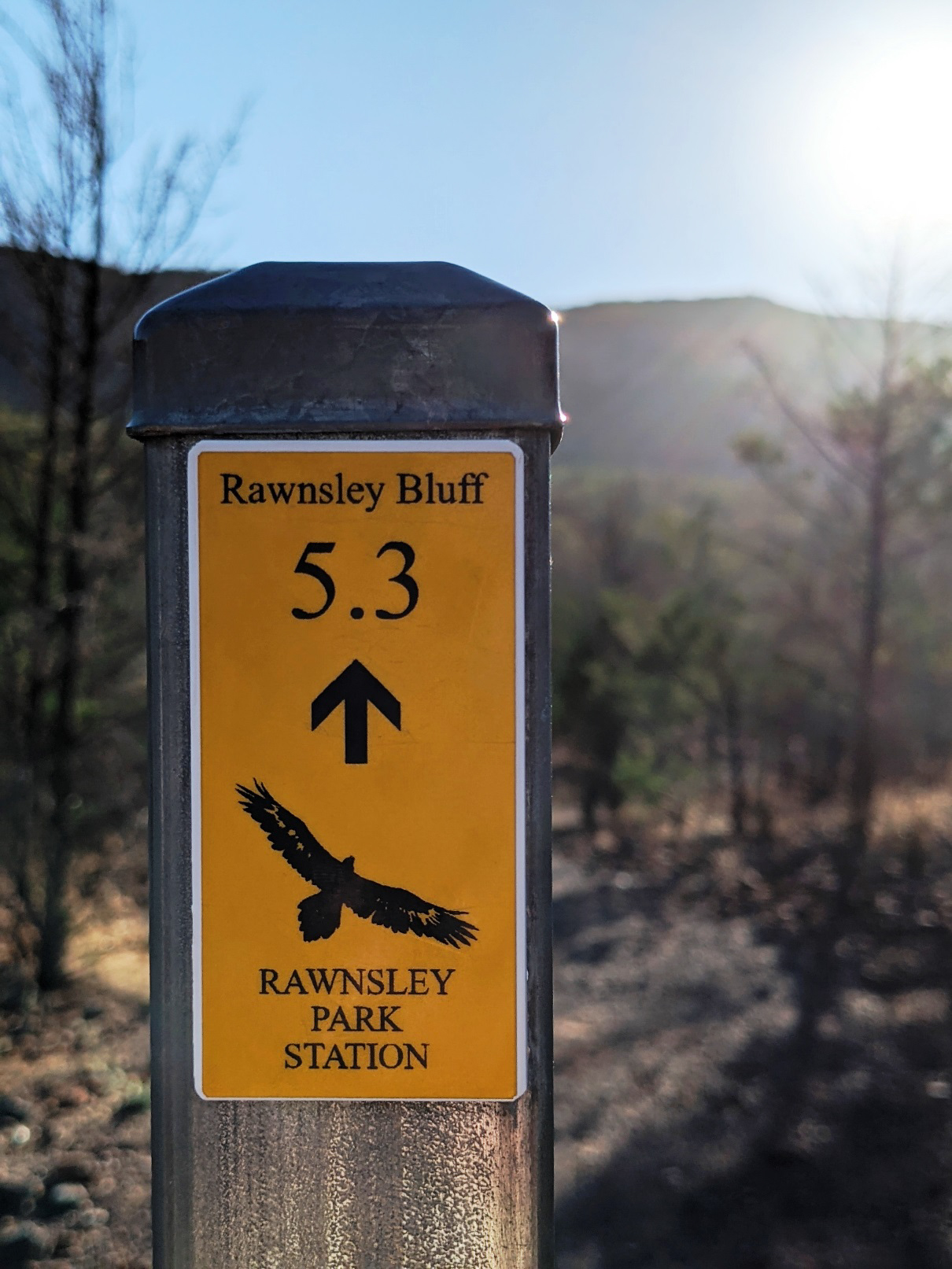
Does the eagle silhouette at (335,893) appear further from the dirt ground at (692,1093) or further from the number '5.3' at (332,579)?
the dirt ground at (692,1093)

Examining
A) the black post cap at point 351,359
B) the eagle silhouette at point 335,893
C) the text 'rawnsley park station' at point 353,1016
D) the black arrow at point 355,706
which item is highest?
the black post cap at point 351,359

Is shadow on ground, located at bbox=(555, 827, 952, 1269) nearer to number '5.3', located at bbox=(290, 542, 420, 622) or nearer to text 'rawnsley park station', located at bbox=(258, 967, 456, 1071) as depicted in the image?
text 'rawnsley park station', located at bbox=(258, 967, 456, 1071)

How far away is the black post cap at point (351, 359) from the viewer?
891mm

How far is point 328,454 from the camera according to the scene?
91 cm

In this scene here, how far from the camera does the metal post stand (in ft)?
2.94

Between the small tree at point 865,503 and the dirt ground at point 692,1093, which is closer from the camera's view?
the dirt ground at point 692,1093

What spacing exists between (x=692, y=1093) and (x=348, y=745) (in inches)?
164

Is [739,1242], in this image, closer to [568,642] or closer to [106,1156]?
[106,1156]

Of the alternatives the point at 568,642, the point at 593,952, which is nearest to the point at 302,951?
the point at 593,952

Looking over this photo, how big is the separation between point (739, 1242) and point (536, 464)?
3.45 meters

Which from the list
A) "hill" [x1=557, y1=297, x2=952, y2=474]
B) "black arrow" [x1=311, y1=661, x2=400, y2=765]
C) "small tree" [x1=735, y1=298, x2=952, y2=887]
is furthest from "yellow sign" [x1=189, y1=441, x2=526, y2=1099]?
"hill" [x1=557, y1=297, x2=952, y2=474]

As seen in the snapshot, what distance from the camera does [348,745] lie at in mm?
913

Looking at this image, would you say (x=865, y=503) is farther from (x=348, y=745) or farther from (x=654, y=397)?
(x=654, y=397)

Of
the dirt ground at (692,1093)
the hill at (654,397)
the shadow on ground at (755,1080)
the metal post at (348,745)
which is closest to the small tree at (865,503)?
the shadow on ground at (755,1080)
